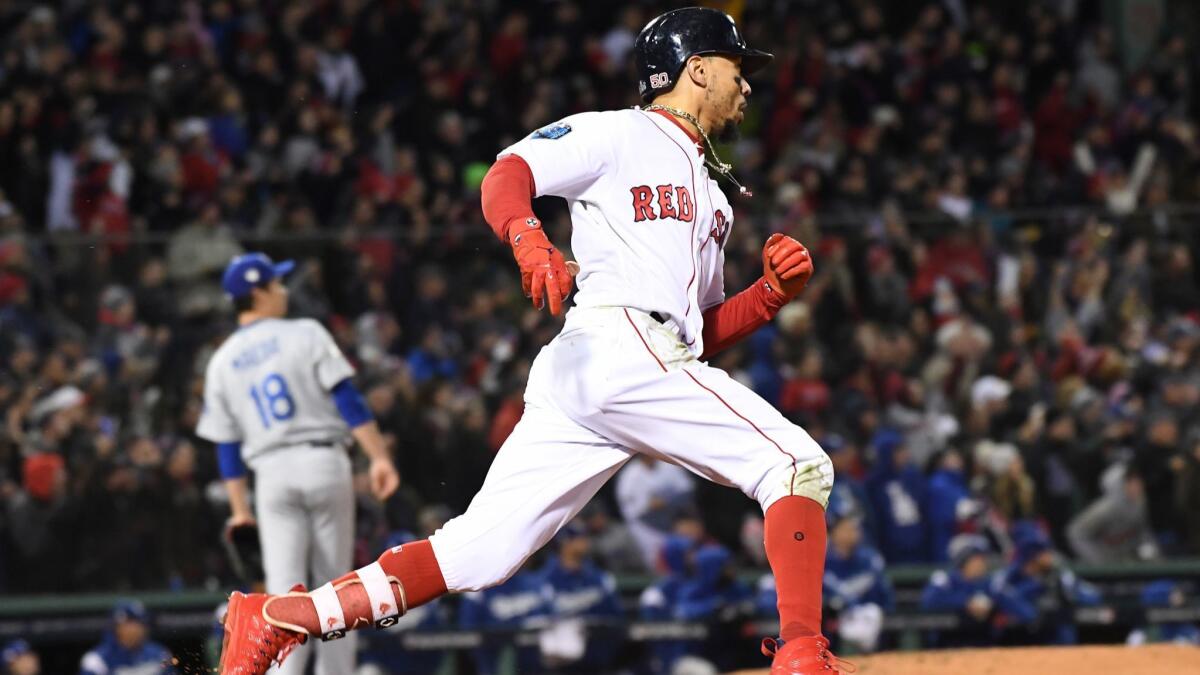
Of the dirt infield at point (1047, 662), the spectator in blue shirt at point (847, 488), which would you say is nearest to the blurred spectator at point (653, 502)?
the spectator in blue shirt at point (847, 488)

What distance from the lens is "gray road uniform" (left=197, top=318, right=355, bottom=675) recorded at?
640 cm

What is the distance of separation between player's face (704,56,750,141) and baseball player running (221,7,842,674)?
0.31 feet

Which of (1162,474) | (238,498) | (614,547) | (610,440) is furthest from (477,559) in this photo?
(1162,474)

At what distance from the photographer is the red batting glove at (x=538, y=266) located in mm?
3527

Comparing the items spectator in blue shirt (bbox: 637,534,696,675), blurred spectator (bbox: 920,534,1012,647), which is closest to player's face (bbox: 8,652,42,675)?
spectator in blue shirt (bbox: 637,534,696,675)

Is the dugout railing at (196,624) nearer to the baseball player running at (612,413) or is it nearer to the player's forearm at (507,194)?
the baseball player running at (612,413)

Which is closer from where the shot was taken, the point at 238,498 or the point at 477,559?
the point at 477,559

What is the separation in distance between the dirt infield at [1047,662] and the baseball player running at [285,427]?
1.78 meters

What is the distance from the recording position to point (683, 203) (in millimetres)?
4137

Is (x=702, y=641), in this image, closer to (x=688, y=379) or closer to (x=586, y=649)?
(x=586, y=649)

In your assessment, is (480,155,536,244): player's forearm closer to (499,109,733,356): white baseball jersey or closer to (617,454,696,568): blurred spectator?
(499,109,733,356): white baseball jersey

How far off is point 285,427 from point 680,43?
9.37 feet

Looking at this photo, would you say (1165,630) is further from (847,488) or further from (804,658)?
(804,658)

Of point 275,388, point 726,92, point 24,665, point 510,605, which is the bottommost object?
point 24,665
